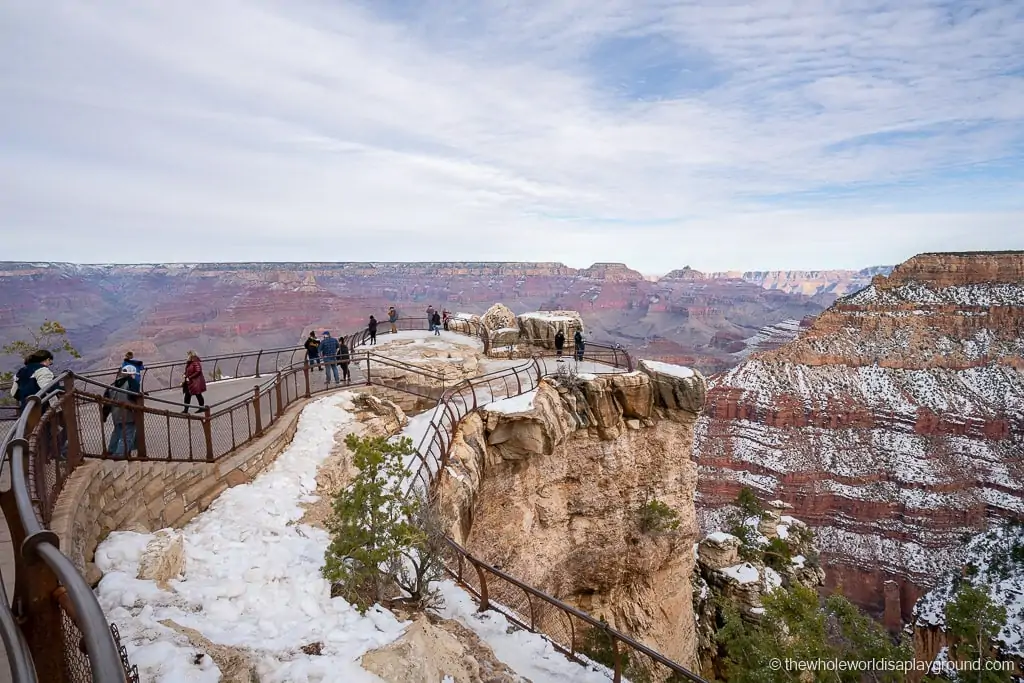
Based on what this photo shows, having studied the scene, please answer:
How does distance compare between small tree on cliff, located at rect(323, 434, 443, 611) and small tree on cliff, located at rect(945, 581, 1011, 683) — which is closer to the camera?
small tree on cliff, located at rect(323, 434, 443, 611)

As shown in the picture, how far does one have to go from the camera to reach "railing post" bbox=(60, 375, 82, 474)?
222 inches

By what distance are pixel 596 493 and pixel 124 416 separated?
487 inches

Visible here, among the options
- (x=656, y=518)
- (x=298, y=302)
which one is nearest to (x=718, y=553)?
(x=656, y=518)

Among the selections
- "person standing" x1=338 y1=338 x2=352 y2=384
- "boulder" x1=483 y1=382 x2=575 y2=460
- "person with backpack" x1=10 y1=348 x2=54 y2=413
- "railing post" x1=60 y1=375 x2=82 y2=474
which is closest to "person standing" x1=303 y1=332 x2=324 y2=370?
"person standing" x1=338 y1=338 x2=352 y2=384

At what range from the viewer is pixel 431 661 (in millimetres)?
4566

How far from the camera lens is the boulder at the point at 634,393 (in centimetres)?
1548

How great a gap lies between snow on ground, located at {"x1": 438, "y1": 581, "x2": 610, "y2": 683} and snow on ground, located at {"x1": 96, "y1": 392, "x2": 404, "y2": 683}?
163 cm

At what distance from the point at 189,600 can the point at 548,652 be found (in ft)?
13.2

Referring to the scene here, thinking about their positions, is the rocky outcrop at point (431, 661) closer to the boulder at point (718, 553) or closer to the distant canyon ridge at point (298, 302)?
the boulder at point (718, 553)

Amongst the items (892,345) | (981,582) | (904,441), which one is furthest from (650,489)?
(892,345)

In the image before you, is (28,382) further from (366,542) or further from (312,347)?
(312,347)

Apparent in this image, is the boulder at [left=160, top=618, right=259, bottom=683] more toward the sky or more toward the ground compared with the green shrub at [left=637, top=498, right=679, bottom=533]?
more toward the sky

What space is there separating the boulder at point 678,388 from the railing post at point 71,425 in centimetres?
1352

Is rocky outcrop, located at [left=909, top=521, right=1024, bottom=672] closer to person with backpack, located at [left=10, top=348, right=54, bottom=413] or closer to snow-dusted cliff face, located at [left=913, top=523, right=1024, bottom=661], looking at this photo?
snow-dusted cliff face, located at [left=913, top=523, right=1024, bottom=661]
